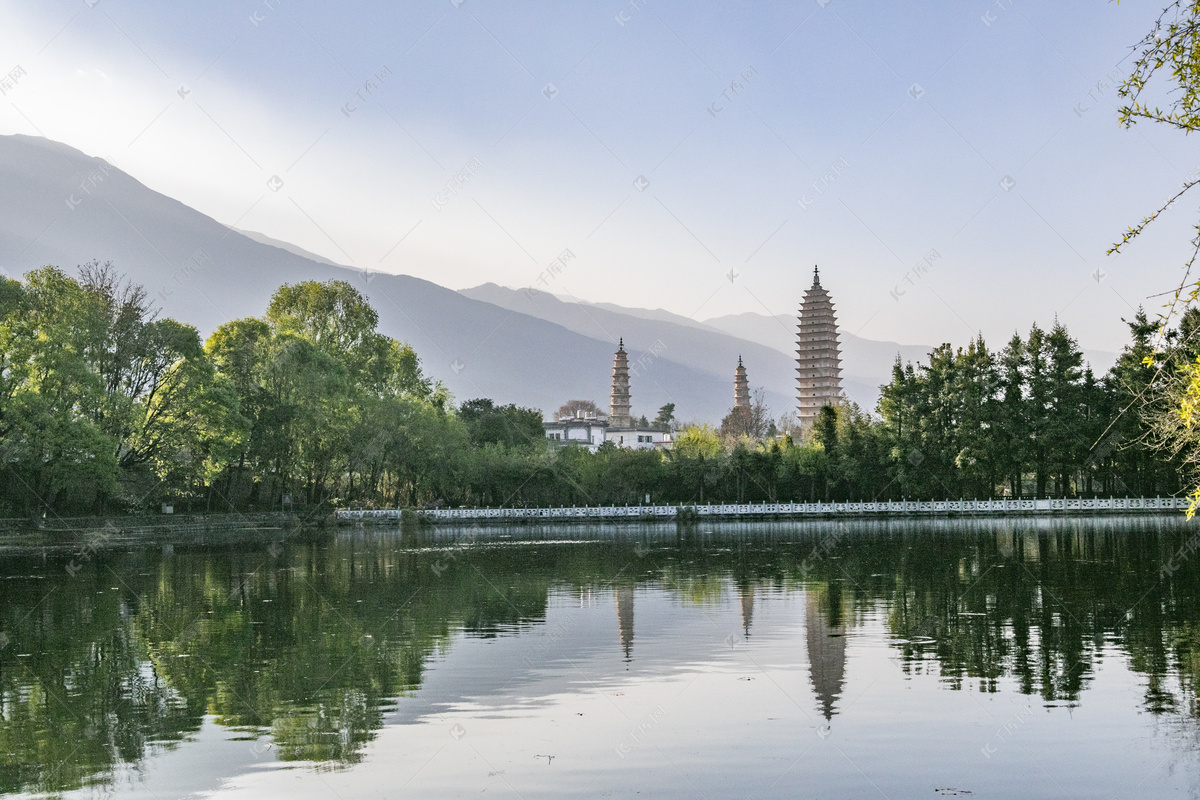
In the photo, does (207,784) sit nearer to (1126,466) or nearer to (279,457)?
(279,457)

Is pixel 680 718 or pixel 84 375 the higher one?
pixel 84 375

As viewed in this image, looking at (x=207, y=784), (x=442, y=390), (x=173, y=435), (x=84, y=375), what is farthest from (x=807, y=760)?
(x=442, y=390)

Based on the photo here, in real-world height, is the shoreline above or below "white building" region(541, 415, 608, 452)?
below

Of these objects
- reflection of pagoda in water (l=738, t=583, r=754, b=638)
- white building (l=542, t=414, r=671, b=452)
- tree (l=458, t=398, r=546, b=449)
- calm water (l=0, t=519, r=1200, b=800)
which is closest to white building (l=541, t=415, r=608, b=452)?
white building (l=542, t=414, r=671, b=452)

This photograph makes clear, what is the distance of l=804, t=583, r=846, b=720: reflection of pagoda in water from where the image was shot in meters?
12.8

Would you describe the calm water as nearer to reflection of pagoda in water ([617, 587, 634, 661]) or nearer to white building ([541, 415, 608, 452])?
reflection of pagoda in water ([617, 587, 634, 661])

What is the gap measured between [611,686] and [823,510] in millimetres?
53642

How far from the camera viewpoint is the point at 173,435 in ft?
165

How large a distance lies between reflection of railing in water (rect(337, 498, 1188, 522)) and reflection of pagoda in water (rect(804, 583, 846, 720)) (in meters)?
41.8

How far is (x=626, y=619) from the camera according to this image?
1984 cm

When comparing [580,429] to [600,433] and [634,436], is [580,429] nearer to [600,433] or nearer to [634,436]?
[600,433]

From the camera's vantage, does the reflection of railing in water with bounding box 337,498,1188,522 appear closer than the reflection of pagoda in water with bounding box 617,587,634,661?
No

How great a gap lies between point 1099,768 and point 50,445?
4017cm

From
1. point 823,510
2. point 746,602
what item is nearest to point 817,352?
point 823,510
